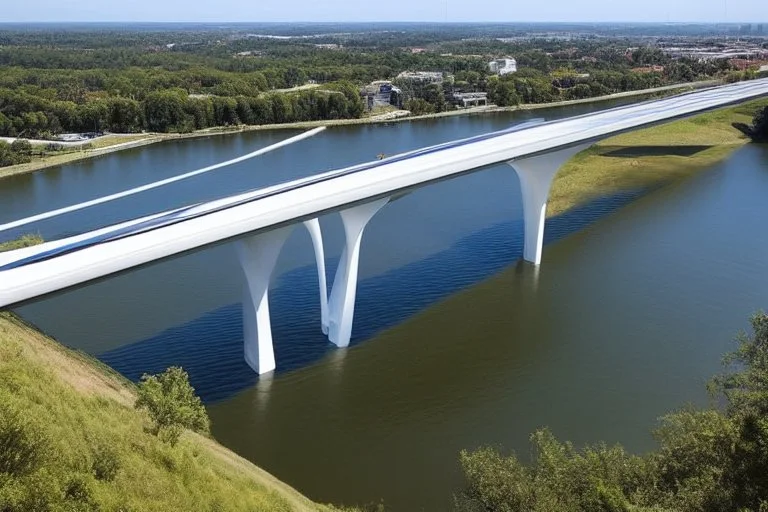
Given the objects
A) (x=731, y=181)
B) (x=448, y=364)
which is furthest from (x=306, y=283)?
(x=731, y=181)

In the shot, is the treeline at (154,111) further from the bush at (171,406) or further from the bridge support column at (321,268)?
the bush at (171,406)

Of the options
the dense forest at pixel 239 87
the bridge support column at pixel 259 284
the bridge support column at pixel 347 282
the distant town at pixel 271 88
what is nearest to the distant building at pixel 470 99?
the distant town at pixel 271 88

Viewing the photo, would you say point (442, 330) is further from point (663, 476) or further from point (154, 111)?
point (154, 111)

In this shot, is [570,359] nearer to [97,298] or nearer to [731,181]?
[97,298]

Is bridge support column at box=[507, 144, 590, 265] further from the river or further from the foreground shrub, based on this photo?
the foreground shrub

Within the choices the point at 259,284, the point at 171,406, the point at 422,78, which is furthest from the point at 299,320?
the point at 422,78
